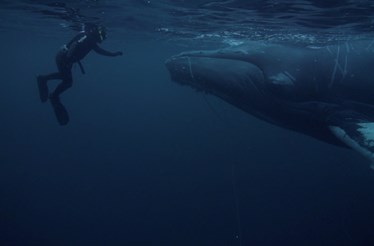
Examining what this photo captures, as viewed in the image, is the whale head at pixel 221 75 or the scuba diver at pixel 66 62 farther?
the scuba diver at pixel 66 62

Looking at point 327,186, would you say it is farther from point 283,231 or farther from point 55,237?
point 55,237

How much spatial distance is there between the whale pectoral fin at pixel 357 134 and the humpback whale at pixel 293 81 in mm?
209

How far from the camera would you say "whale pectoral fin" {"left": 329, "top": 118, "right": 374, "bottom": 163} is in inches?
220

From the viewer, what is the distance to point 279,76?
25.1ft

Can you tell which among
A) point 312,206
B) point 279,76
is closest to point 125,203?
point 312,206

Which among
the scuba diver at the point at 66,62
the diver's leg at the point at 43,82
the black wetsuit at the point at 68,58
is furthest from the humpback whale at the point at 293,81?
the diver's leg at the point at 43,82

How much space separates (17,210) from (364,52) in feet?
90.9

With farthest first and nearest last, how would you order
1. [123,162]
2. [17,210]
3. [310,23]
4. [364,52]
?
1. [123,162]
2. [17,210]
3. [310,23]
4. [364,52]

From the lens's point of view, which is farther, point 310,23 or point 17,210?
point 17,210

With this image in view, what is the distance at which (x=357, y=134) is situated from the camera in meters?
5.98

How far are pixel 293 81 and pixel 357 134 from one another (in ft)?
6.64

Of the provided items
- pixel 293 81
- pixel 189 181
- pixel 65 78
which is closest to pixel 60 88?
pixel 65 78

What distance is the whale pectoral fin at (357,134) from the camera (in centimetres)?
560

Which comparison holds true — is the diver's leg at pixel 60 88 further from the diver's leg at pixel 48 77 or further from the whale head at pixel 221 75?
the whale head at pixel 221 75
